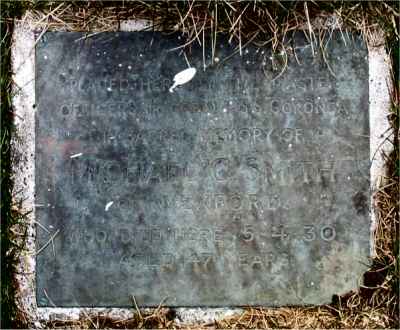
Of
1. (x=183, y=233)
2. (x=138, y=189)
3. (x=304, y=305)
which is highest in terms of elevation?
(x=138, y=189)

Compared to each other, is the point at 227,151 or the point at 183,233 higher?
the point at 227,151

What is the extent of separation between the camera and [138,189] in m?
2.36

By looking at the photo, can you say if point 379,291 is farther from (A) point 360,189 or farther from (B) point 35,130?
(B) point 35,130

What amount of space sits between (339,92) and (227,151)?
0.48 meters

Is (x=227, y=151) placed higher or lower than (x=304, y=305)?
higher

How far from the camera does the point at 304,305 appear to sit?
2.35 m

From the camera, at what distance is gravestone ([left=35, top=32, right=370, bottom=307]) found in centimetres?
233

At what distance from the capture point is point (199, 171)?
2.35 meters

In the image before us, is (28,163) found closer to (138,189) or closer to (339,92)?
(138,189)

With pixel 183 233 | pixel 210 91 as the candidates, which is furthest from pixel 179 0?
pixel 183 233

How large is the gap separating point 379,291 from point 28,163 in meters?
1.43

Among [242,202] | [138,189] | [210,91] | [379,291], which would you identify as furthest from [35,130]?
[379,291]

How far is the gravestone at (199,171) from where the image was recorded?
2.33 metres

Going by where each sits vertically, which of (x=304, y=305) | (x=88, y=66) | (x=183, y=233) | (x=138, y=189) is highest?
(x=88, y=66)
